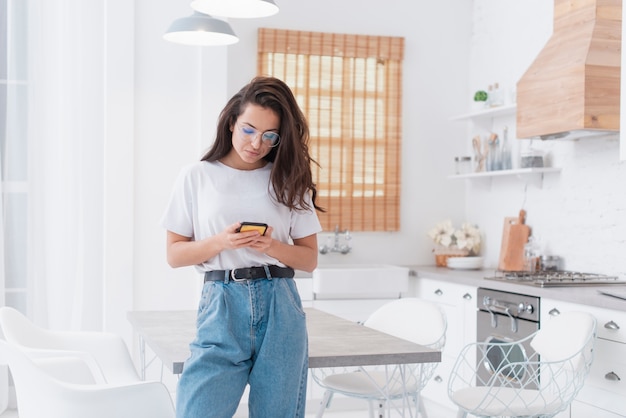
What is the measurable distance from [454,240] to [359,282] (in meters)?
0.96

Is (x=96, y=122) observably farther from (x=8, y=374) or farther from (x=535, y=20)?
(x=535, y=20)

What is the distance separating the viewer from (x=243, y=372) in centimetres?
219

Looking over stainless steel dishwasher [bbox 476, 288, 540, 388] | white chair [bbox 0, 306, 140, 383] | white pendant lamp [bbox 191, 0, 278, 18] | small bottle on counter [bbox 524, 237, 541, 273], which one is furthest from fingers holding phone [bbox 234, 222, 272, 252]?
small bottle on counter [bbox 524, 237, 541, 273]

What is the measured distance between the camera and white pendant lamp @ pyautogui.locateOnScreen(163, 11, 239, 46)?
3.93 meters

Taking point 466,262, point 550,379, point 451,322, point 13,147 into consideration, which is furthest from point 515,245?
point 13,147

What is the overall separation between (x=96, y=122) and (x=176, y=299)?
114 centimetres

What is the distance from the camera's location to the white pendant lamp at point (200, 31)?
3932 mm

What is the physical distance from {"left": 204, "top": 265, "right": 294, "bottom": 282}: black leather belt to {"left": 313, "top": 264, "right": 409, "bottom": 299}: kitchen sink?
2.83 m

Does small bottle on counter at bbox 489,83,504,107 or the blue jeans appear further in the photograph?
small bottle on counter at bbox 489,83,504,107

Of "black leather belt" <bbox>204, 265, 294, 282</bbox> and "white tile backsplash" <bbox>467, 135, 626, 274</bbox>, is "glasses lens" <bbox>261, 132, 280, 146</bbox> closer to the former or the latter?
"black leather belt" <bbox>204, 265, 294, 282</bbox>

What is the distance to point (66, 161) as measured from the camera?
491 cm

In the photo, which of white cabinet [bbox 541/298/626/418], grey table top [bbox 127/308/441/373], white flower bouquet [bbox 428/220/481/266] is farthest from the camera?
white flower bouquet [bbox 428/220/481/266]

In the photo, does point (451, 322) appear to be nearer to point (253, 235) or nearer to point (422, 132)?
point (422, 132)

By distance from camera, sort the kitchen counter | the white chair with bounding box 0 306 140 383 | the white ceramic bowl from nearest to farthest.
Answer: the white chair with bounding box 0 306 140 383, the kitchen counter, the white ceramic bowl
